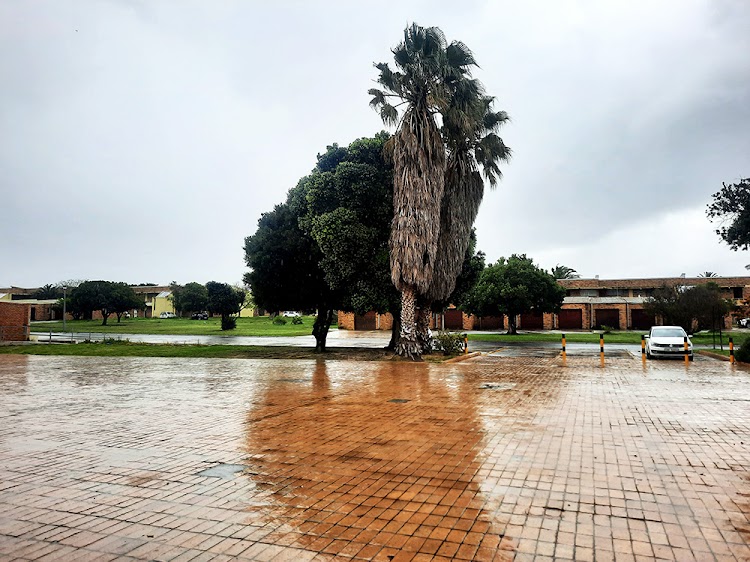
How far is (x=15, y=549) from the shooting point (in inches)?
139

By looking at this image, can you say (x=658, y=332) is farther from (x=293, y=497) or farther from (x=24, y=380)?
(x=24, y=380)

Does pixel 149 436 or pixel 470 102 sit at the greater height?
pixel 470 102

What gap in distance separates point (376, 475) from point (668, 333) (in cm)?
1985

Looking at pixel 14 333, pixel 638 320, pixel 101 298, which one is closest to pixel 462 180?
pixel 14 333

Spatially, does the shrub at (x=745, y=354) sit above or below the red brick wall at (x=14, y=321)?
below

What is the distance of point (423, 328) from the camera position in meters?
21.1

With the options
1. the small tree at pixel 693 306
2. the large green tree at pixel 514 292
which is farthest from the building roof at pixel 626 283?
the small tree at pixel 693 306

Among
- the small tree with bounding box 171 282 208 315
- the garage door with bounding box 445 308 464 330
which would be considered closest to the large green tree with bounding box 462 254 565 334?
the garage door with bounding box 445 308 464 330

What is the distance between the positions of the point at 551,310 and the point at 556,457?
4097 centimetres

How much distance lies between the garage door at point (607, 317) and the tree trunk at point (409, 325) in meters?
44.9

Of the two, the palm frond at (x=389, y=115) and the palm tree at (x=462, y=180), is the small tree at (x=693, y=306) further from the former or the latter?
the palm frond at (x=389, y=115)

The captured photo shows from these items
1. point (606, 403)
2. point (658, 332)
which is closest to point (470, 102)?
point (658, 332)

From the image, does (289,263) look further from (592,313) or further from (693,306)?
(592,313)

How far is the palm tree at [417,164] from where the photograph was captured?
1878 cm
